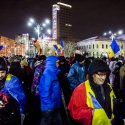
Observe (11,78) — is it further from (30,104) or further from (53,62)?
(30,104)

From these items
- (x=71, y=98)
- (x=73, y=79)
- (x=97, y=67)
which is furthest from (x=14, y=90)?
(x=73, y=79)

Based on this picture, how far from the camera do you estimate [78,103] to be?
411cm

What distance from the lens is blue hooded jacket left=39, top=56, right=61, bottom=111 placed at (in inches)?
248

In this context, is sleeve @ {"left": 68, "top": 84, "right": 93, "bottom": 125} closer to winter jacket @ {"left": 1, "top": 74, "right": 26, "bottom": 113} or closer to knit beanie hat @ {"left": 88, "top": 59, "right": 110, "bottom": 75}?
knit beanie hat @ {"left": 88, "top": 59, "right": 110, "bottom": 75}

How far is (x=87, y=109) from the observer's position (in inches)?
158

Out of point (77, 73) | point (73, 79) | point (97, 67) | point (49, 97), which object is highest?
point (97, 67)

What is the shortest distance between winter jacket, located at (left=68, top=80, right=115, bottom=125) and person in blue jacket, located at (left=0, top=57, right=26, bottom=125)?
97 cm

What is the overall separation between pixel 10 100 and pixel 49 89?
1720 mm

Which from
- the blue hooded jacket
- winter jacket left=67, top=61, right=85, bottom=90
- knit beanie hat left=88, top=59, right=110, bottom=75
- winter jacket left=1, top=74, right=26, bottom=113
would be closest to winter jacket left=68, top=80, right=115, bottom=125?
knit beanie hat left=88, top=59, right=110, bottom=75

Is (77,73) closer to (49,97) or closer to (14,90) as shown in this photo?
(49,97)

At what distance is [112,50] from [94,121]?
11680 mm

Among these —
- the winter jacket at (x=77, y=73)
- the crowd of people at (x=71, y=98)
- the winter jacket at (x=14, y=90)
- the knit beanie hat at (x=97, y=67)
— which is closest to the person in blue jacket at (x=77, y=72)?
the winter jacket at (x=77, y=73)

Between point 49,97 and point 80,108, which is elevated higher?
point 80,108

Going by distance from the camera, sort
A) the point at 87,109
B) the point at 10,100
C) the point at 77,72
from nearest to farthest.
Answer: the point at 87,109 → the point at 10,100 → the point at 77,72
